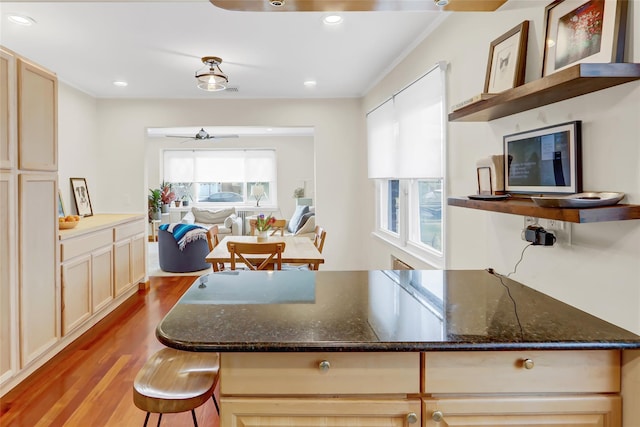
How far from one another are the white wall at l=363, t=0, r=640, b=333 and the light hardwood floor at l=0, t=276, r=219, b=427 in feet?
5.85

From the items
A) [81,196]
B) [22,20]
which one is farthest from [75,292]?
[22,20]

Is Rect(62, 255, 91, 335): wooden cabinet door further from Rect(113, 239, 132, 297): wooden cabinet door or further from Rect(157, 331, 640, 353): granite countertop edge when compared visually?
Rect(157, 331, 640, 353): granite countertop edge

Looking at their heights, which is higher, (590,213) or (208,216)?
(590,213)

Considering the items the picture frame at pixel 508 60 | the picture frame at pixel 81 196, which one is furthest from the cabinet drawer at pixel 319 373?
the picture frame at pixel 81 196

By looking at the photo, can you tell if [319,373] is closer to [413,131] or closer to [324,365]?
[324,365]

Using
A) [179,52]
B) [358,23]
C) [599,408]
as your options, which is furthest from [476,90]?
[179,52]

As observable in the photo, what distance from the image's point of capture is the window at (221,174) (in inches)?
361

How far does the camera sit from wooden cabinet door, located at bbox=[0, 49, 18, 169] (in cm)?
231

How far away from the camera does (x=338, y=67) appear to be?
3.82 meters

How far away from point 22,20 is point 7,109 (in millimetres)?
779

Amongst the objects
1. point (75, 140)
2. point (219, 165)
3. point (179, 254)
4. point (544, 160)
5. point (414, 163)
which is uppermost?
point (219, 165)

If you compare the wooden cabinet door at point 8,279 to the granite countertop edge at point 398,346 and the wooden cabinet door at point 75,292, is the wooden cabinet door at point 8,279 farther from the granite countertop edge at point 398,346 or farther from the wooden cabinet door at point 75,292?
the granite countertop edge at point 398,346

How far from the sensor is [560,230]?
149 centimetres

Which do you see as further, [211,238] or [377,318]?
[211,238]
